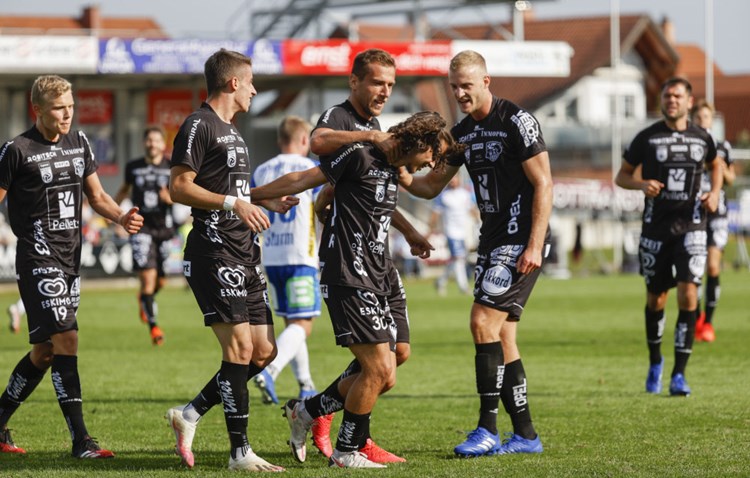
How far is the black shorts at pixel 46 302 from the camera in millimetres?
7668

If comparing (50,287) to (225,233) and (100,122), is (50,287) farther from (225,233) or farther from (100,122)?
(100,122)

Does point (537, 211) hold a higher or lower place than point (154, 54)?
lower

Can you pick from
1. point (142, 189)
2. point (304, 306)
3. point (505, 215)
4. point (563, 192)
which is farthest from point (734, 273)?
point (505, 215)

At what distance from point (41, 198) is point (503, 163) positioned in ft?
9.57

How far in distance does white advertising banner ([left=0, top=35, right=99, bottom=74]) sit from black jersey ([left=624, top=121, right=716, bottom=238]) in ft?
88.5

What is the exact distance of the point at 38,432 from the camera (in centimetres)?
884

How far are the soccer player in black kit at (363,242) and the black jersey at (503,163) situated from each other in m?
0.65

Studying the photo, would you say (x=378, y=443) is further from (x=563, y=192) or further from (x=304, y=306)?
(x=563, y=192)

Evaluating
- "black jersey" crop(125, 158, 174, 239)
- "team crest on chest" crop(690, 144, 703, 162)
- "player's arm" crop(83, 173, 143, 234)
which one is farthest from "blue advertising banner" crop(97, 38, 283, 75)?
"player's arm" crop(83, 173, 143, 234)

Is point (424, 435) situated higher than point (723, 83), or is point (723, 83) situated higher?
point (723, 83)

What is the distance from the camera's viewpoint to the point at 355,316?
6.86 metres

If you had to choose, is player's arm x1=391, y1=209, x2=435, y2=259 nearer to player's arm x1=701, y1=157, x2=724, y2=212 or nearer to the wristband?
the wristband

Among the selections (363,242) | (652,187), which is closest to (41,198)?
(363,242)

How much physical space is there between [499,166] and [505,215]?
311 mm
